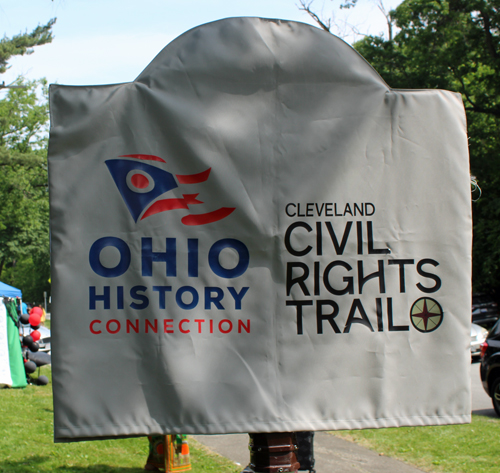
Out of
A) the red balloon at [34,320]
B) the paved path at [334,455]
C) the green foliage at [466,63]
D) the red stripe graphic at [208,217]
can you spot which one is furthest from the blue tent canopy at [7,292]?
the green foliage at [466,63]

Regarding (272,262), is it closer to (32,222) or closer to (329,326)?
(329,326)

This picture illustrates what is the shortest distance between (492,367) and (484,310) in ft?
54.1

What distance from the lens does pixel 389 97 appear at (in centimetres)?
252

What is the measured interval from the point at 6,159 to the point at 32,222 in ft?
30.3

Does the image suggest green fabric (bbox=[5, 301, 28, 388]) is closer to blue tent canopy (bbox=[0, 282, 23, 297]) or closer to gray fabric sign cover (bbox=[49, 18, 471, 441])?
blue tent canopy (bbox=[0, 282, 23, 297])

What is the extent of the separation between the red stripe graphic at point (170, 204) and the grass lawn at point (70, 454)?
4533mm

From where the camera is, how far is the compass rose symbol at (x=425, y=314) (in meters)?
2.48

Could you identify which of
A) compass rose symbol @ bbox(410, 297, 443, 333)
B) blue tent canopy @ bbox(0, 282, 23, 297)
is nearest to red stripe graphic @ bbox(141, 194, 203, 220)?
compass rose symbol @ bbox(410, 297, 443, 333)

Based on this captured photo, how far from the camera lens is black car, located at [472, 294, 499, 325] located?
2348 centimetres

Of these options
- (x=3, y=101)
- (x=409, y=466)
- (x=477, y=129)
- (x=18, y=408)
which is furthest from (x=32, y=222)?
(x=409, y=466)

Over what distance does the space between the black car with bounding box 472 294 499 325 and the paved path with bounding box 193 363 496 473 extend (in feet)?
56.0

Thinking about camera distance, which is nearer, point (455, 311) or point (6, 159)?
point (455, 311)

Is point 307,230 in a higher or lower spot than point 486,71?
lower

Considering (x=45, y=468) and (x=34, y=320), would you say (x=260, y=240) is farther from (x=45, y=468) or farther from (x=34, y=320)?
(x=34, y=320)
